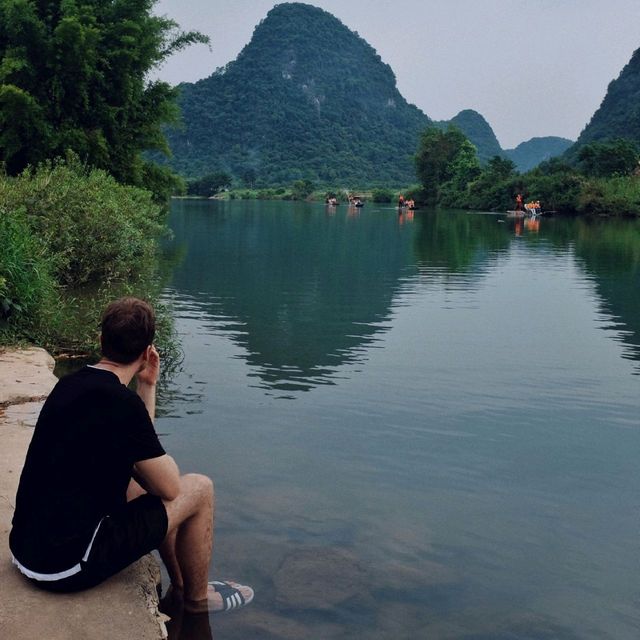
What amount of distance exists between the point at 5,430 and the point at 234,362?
470 cm

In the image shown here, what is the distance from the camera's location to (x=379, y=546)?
504 cm

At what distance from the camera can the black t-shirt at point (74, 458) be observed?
3.16 metres

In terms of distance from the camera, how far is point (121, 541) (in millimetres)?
3361

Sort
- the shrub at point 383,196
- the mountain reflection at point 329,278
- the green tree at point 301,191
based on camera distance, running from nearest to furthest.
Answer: the mountain reflection at point 329,278 → the shrub at point 383,196 → the green tree at point 301,191

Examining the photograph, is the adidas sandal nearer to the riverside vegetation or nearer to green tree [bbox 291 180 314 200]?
the riverside vegetation

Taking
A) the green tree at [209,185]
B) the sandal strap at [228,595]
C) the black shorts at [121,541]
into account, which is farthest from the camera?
the green tree at [209,185]

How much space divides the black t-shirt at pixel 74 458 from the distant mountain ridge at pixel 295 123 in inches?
4985

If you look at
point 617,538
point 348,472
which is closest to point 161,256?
point 348,472

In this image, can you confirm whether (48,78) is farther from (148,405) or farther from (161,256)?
(148,405)

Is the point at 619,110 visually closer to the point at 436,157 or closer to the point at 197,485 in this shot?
the point at 436,157

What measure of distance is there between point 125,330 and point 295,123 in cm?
16041

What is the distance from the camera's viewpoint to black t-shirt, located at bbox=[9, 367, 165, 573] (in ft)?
10.4

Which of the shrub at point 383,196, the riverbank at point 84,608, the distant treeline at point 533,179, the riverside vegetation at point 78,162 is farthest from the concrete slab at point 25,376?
the shrub at point 383,196

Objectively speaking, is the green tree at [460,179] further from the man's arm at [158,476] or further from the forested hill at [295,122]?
the man's arm at [158,476]
